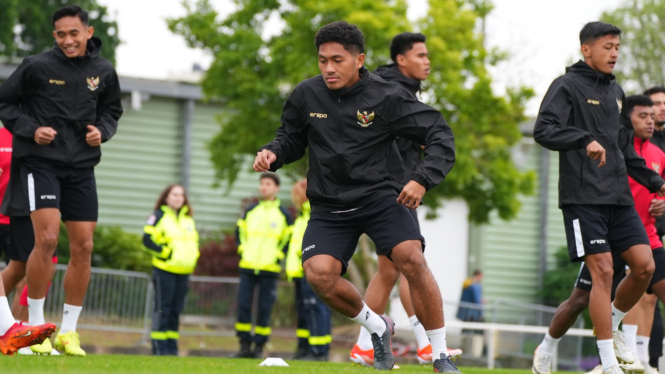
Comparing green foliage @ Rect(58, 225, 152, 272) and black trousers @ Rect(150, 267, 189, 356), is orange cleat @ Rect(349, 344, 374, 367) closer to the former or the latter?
black trousers @ Rect(150, 267, 189, 356)

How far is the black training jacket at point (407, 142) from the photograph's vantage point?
884cm

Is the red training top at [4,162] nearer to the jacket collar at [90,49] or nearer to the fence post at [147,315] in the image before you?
the jacket collar at [90,49]

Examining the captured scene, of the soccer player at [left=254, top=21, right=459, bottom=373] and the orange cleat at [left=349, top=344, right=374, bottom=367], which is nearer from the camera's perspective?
the soccer player at [left=254, top=21, right=459, bottom=373]

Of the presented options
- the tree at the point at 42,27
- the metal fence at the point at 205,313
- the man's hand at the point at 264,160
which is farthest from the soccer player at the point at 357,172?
the tree at the point at 42,27

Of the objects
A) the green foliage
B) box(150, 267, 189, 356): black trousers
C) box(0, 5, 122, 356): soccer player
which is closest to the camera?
box(0, 5, 122, 356): soccer player

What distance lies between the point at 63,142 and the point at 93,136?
250 mm

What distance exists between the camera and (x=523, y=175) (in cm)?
2094

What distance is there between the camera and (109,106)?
8469 millimetres

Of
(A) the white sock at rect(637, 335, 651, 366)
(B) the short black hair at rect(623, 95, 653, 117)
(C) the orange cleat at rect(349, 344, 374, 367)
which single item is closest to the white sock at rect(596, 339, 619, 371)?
(C) the orange cleat at rect(349, 344, 374, 367)

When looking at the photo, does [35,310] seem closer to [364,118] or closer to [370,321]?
[370,321]

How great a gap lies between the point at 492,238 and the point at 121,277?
14415mm

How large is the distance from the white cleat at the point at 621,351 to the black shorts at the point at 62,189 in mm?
4559

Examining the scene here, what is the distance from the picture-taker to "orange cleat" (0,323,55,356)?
6645mm

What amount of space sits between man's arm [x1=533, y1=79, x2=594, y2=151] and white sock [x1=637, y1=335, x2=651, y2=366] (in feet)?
9.94
